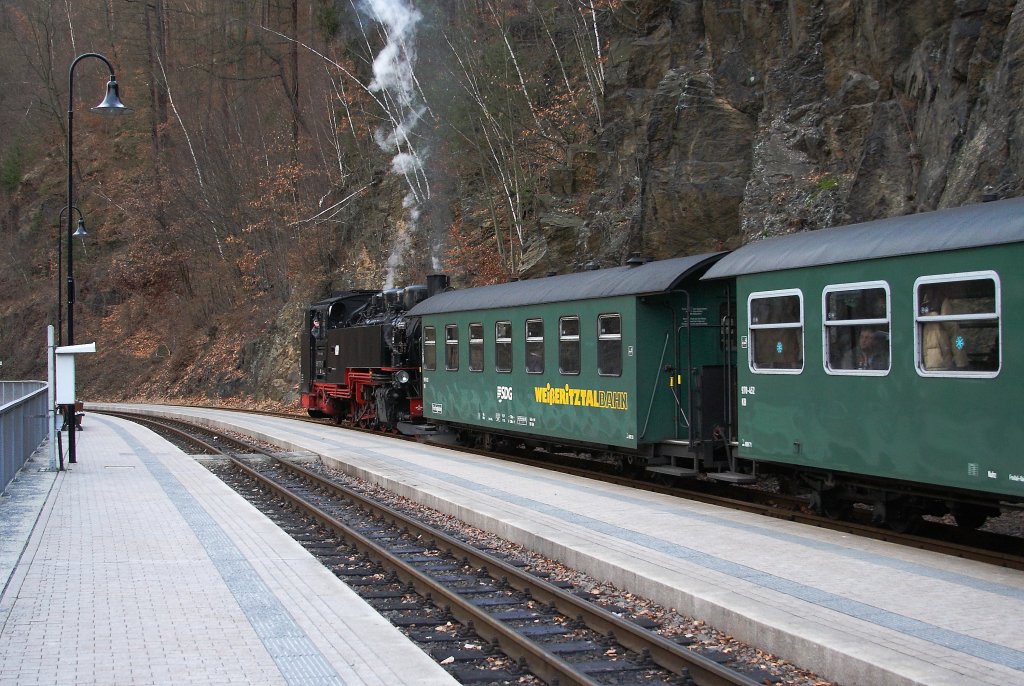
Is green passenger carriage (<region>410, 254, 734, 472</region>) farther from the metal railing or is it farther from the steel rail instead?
the metal railing

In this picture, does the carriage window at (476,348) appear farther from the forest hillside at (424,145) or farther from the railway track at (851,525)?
the forest hillside at (424,145)

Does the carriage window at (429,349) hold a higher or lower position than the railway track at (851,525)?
higher

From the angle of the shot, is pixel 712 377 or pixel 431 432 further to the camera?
pixel 431 432

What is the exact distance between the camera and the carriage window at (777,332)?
10.4 meters

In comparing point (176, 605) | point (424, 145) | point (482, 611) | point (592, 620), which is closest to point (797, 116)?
point (592, 620)

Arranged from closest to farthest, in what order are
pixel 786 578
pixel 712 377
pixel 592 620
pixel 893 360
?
pixel 592 620 → pixel 786 578 → pixel 893 360 → pixel 712 377

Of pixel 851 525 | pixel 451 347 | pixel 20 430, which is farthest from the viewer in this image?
pixel 451 347

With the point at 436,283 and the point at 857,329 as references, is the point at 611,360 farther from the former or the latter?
the point at 436,283

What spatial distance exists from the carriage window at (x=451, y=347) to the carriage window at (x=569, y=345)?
427 cm

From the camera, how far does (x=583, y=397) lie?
14.8 metres

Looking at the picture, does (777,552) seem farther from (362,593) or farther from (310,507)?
(310,507)

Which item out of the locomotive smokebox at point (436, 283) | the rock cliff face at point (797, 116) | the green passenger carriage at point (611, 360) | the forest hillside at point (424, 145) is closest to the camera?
the green passenger carriage at point (611, 360)

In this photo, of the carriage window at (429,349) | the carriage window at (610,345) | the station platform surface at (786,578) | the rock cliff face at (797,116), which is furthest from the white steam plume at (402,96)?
the station platform surface at (786,578)

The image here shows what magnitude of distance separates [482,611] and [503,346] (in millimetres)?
10067
